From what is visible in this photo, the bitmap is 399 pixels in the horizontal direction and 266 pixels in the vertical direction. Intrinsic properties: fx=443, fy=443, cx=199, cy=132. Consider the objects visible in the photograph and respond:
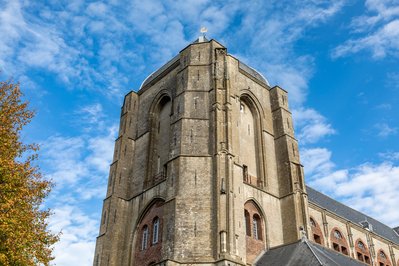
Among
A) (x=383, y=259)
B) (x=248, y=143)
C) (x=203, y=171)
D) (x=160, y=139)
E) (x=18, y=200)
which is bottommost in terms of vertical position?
(x=18, y=200)

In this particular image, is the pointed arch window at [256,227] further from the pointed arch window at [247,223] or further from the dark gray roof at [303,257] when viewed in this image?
the dark gray roof at [303,257]

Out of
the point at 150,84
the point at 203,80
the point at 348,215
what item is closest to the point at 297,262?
the point at 203,80

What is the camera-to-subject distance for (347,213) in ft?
144

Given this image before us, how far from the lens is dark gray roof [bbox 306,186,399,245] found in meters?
40.7

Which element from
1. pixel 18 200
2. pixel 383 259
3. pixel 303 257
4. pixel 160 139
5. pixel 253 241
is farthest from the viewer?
pixel 383 259

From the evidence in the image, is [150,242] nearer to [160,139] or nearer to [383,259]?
[160,139]

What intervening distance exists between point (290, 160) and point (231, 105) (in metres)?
5.99

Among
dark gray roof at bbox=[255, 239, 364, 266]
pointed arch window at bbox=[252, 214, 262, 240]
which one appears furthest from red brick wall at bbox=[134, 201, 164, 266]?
dark gray roof at bbox=[255, 239, 364, 266]

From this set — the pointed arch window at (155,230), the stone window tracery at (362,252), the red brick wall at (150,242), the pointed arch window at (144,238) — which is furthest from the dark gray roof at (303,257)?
the stone window tracery at (362,252)

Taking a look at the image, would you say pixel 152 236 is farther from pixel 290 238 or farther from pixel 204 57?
pixel 204 57

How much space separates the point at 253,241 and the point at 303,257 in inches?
184

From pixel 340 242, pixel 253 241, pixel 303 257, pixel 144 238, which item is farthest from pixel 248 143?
pixel 340 242

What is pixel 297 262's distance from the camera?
21328 mm

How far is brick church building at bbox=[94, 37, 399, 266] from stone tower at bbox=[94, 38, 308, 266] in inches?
2.7
